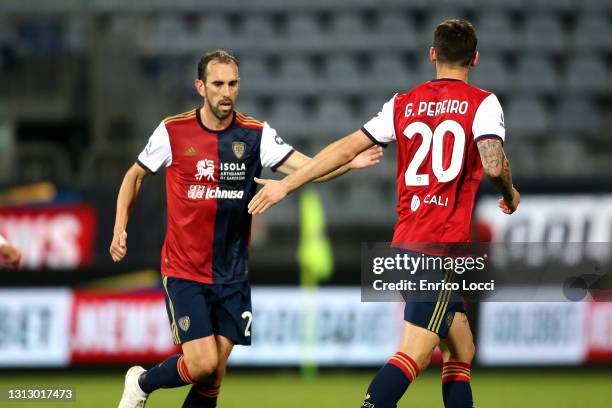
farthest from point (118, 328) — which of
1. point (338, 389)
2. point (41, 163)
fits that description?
point (41, 163)

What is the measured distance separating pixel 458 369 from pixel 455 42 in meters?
1.70

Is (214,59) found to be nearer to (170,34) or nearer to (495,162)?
(495,162)

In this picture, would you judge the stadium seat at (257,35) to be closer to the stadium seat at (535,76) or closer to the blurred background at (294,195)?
the blurred background at (294,195)

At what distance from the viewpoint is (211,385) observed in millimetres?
6934

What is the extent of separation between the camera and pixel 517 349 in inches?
488

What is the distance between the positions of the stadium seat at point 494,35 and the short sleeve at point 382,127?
37.3 ft

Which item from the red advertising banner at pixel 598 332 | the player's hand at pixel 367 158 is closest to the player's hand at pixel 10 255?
the player's hand at pixel 367 158

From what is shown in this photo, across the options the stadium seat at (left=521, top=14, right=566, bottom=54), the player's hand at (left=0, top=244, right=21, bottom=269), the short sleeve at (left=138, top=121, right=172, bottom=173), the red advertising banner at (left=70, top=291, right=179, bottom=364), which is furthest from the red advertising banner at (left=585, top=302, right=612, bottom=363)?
the player's hand at (left=0, top=244, right=21, bottom=269)

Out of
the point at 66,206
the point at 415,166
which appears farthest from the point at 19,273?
the point at 415,166

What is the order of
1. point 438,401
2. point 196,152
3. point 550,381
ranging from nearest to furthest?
point 196,152
point 438,401
point 550,381

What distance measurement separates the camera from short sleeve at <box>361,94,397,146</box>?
5953mm

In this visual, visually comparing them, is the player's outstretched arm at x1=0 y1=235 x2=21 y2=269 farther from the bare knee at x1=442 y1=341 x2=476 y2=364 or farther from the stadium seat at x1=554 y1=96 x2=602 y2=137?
the stadium seat at x1=554 y1=96 x2=602 y2=137

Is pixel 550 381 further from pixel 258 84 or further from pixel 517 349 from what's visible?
pixel 258 84

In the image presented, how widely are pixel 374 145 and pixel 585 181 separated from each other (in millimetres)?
7807
